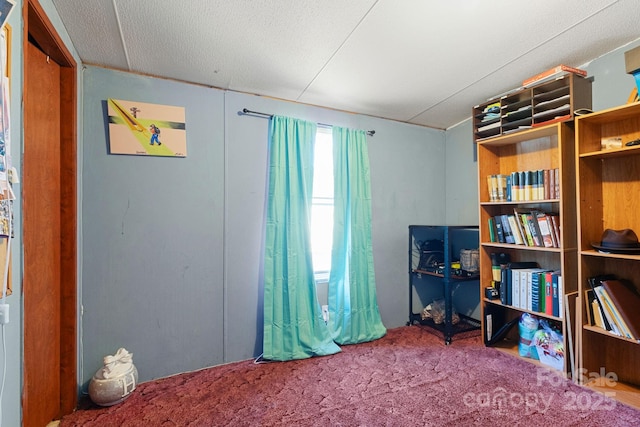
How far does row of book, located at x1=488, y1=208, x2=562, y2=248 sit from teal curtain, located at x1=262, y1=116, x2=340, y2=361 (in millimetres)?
1642

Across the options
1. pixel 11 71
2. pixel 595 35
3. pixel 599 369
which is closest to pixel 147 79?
pixel 11 71

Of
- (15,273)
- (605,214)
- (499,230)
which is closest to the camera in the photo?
(15,273)

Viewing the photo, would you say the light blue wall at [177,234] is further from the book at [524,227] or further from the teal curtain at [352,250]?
the book at [524,227]

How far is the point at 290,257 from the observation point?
2.33m

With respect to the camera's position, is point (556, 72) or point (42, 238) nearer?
point (42, 238)

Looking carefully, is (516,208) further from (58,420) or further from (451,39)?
(58,420)

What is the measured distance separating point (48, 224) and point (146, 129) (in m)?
0.84

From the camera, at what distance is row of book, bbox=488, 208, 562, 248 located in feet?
6.82

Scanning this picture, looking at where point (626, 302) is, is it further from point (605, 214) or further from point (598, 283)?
point (605, 214)

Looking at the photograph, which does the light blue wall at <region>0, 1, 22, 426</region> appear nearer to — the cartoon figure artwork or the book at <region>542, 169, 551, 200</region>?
the cartoon figure artwork

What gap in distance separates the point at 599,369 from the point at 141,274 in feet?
10.5

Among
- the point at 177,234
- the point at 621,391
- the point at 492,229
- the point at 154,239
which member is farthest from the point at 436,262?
the point at 154,239

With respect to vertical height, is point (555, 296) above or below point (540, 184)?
below

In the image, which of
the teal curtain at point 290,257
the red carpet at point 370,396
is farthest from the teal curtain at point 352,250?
the red carpet at point 370,396
